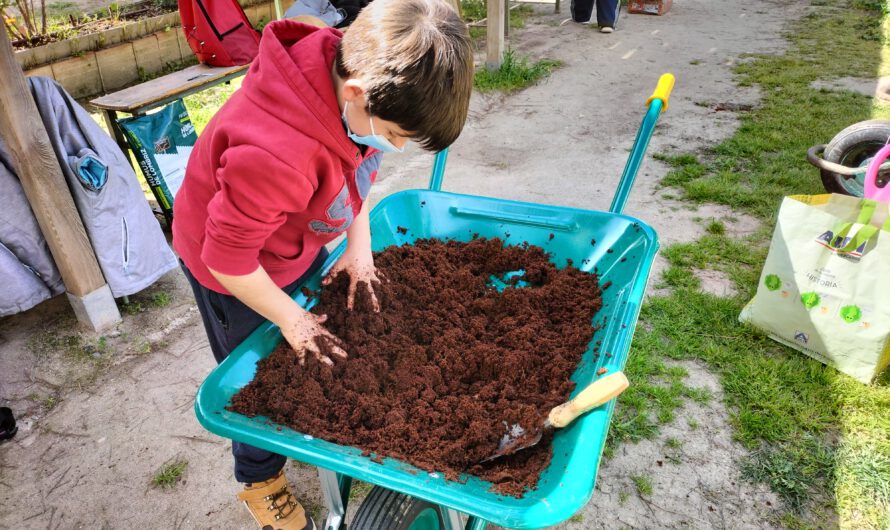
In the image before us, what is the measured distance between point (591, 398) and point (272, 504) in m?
1.01

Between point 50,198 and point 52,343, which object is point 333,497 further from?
point 52,343

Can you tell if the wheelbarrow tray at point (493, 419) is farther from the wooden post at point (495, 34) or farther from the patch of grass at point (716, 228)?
the wooden post at point (495, 34)

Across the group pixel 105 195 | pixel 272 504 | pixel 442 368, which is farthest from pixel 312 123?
pixel 105 195

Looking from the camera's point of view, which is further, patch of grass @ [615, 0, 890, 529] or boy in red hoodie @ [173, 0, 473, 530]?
patch of grass @ [615, 0, 890, 529]

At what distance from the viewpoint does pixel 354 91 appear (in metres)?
0.93

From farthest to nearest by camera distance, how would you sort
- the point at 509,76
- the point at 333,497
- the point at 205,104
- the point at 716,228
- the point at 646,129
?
the point at 509,76 < the point at 205,104 < the point at 716,228 < the point at 646,129 < the point at 333,497

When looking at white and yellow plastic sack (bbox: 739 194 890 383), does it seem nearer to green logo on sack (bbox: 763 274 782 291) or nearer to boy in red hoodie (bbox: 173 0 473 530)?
green logo on sack (bbox: 763 274 782 291)

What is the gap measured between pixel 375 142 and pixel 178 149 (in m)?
2.17

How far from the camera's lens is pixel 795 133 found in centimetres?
367

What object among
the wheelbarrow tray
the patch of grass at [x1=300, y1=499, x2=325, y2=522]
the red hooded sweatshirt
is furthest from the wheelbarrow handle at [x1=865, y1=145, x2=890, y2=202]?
the patch of grass at [x1=300, y1=499, x2=325, y2=522]

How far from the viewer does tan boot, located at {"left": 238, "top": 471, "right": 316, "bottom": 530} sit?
1502 millimetres

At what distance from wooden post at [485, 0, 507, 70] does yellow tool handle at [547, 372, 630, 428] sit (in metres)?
4.20

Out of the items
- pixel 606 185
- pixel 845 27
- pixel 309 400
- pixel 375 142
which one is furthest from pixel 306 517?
pixel 845 27

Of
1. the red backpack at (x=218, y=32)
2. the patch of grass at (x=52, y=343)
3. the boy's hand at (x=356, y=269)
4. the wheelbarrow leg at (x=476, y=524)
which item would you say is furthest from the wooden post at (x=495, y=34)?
the wheelbarrow leg at (x=476, y=524)
